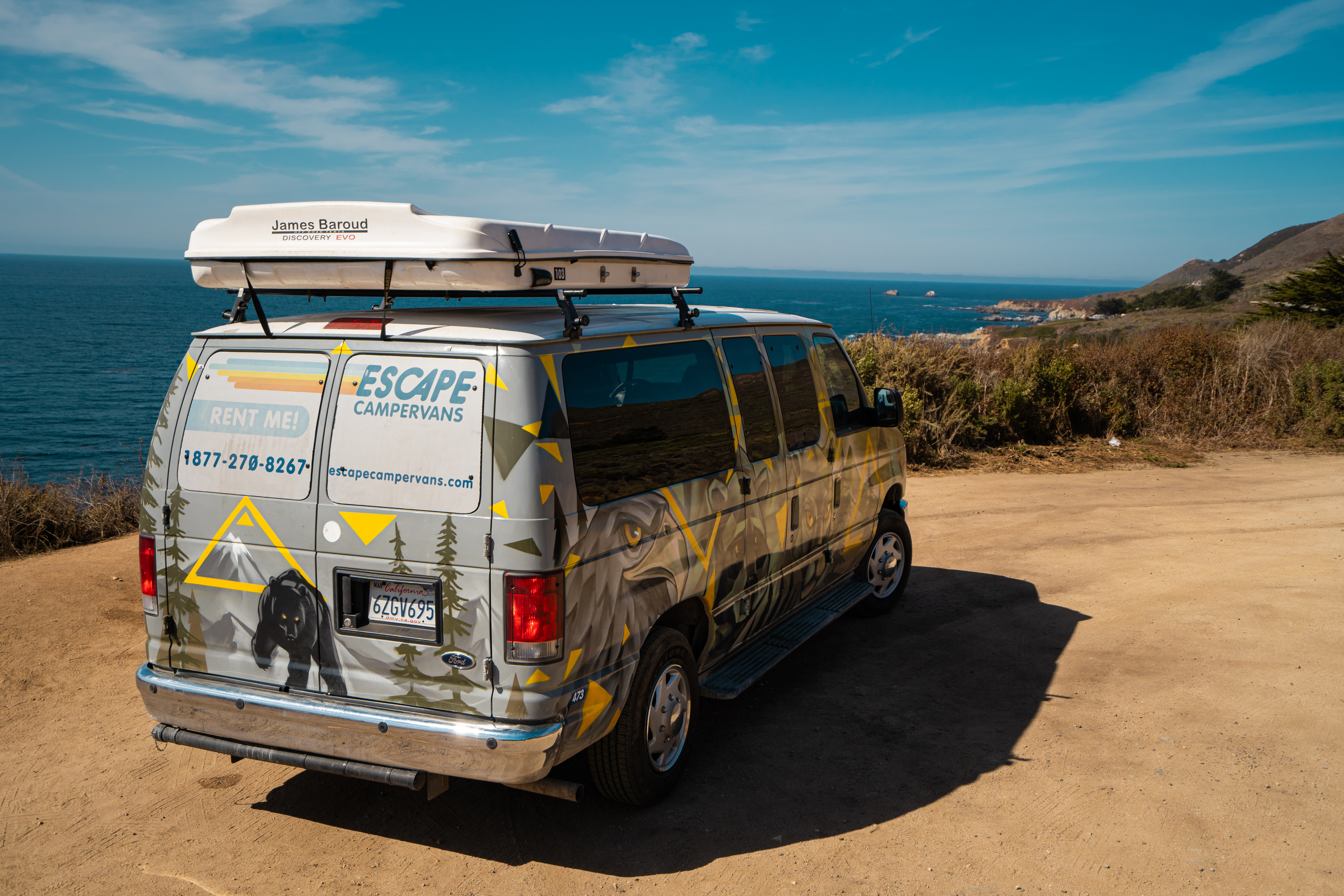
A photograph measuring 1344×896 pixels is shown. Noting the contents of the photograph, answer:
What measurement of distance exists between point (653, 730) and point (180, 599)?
215 centimetres

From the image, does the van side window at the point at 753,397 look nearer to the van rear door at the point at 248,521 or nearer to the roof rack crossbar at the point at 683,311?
the roof rack crossbar at the point at 683,311

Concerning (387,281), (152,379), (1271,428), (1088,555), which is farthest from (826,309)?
(387,281)

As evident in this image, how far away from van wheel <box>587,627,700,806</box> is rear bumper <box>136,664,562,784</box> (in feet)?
1.81

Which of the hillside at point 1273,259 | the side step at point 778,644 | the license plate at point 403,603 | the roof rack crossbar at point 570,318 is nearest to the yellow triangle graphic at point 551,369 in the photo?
the roof rack crossbar at point 570,318

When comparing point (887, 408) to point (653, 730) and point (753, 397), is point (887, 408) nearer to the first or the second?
point (753, 397)

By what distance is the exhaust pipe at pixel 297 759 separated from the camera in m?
3.41

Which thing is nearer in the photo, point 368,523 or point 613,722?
point 368,523

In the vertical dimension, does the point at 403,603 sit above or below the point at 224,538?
below

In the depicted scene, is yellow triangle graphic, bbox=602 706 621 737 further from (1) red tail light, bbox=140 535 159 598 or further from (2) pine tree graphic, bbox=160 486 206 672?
(1) red tail light, bbox=140 535 159 598

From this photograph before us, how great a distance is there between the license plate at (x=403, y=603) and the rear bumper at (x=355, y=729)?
34 cm

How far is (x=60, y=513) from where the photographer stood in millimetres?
8859

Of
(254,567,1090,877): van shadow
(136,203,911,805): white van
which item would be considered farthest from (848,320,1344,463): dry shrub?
(136,203,911,805): white van

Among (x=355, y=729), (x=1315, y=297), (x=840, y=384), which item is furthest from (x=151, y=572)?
(x=1315, y=297)

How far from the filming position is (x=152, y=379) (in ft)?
146
